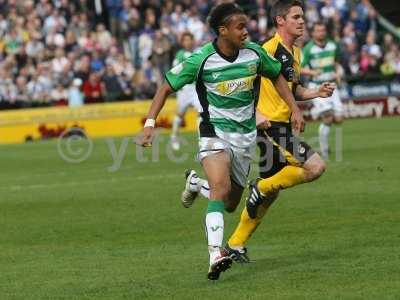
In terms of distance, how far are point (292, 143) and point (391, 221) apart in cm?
227

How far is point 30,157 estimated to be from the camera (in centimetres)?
2445

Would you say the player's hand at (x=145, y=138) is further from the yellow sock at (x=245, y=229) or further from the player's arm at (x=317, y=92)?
the player's arm at (x=317, y=92)

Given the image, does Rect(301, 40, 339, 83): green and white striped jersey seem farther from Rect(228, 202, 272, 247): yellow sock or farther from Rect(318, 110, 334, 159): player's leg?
Rect(228, 202, 272, 247): yellow sock

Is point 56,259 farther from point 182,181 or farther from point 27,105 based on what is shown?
point 27,105

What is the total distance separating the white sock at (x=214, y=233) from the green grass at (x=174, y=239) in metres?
0.26

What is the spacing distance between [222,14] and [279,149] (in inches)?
66.0

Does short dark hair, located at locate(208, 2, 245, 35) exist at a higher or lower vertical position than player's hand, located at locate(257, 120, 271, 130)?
higher

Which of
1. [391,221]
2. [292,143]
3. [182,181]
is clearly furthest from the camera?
[182,181]

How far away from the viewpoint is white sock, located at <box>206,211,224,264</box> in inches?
371

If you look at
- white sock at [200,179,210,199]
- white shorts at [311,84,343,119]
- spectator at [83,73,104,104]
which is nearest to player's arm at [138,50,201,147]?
white sock at [200,179,210,199]

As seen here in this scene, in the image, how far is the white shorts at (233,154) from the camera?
9.91 metres

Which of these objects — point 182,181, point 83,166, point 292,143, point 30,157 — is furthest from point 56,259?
point 30,157

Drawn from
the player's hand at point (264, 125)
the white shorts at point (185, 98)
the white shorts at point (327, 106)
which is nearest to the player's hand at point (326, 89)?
the player's hand at point (264, 125)

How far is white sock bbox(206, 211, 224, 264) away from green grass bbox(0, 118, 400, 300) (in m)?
0.26
